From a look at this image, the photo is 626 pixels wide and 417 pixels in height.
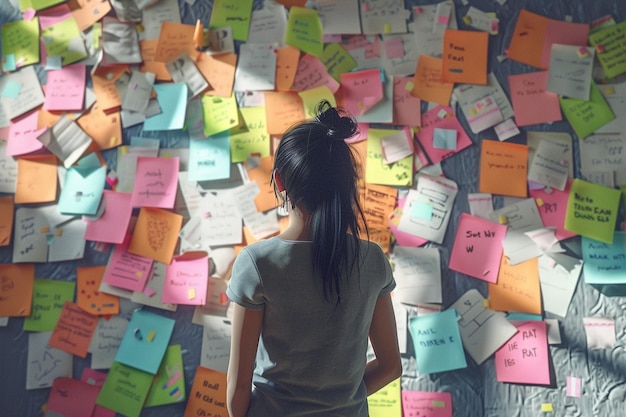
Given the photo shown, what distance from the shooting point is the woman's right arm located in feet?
3.96

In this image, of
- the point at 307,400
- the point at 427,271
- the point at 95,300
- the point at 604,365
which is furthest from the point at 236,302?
the point at 604,365

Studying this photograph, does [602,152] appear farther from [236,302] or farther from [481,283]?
[236,302]

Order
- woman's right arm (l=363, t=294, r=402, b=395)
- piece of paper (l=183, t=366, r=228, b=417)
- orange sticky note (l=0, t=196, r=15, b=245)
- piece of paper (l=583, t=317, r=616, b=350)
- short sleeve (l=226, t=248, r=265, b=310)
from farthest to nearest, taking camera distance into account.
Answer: orange sticky note (l=0, t=196, r=15, b=245) < piece of paper (l=183, t=366, r=228, b=417) < piece of paper (l=583, t=317, r=616, b=350) < woman's right arm (l=363, t=294, r=402, b=395) < short sleeve (l=226, t=248, r=265, b=310)

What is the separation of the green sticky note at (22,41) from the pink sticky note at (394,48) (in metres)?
1.08

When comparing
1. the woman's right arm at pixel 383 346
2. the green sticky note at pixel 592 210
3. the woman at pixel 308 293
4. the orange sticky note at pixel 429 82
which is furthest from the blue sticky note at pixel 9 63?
the green sticky note at pixel 592 210

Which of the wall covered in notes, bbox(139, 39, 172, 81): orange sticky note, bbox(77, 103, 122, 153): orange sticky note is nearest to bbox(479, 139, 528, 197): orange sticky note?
the wall covered in notes

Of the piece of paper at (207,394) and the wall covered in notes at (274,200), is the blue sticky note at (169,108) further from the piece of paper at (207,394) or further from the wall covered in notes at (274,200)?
the piece of paper at (207,394)

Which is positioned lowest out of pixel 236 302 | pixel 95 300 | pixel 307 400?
pixel 95 300

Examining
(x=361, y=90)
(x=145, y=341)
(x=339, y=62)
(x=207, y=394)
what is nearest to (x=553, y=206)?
(x=361, y=90)

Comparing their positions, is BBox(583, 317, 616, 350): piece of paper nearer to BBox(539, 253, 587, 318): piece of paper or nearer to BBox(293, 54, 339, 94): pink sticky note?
BBox(539, 253, 587, 318): piece of paper

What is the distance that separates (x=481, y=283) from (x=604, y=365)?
0.39m

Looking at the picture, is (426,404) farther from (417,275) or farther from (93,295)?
(93,295)

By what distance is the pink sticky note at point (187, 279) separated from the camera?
1.94 m

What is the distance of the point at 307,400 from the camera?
109 cm
